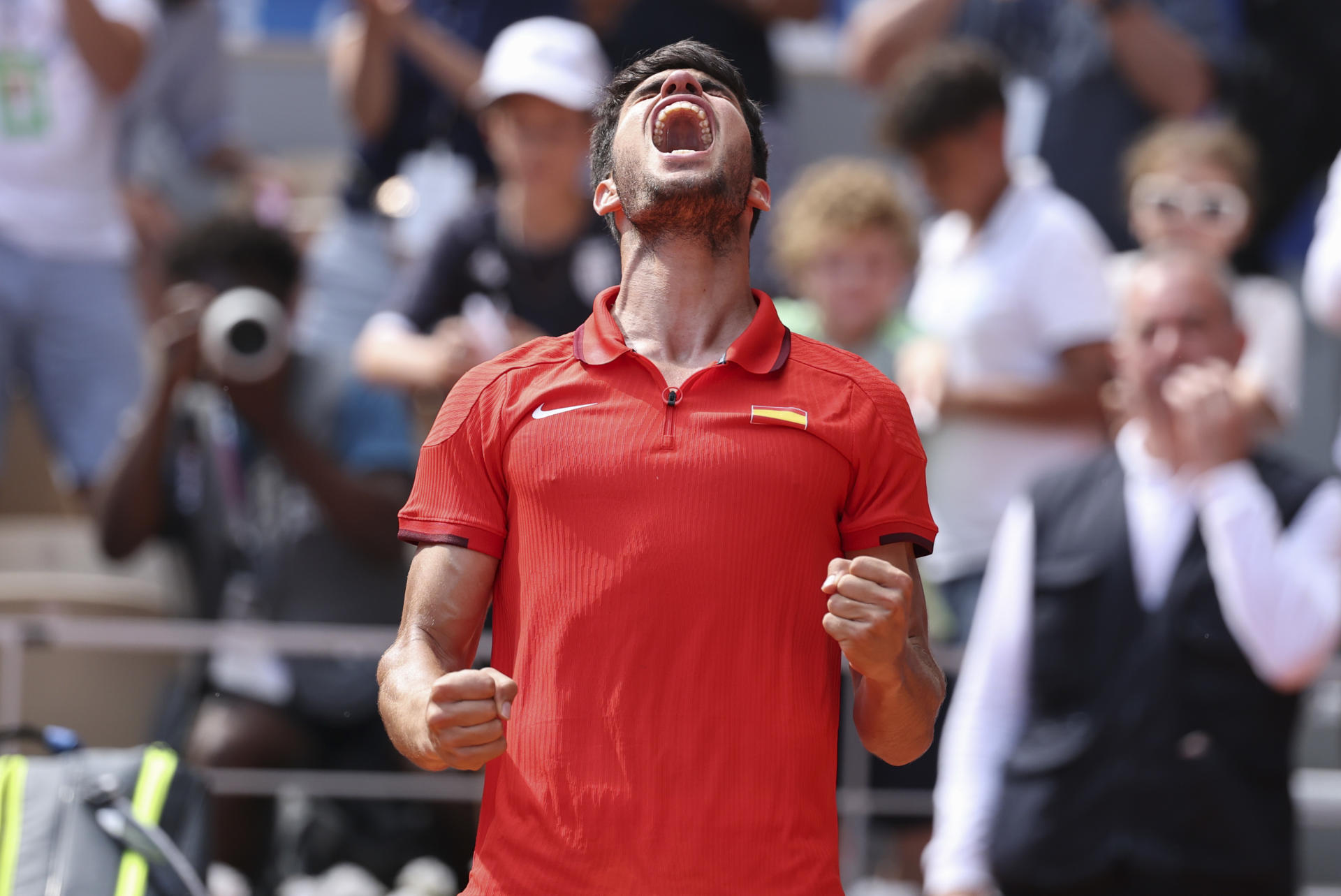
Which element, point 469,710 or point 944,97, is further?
point 944,97

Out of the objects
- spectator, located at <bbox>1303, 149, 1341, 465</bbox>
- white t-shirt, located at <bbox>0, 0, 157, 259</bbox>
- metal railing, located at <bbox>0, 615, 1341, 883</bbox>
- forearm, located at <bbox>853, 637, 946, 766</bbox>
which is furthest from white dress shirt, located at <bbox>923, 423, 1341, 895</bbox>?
white t-shirt, located at <bbox>0, 0, 157, 259</bbox>

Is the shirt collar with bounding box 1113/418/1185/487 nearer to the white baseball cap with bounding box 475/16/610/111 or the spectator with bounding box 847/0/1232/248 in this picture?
the spectator with bounding box 847/0/1232/248

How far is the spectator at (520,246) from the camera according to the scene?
418 centimetres

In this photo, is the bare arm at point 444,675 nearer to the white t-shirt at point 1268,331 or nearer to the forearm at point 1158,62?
the white t-shirt at point 1268,331

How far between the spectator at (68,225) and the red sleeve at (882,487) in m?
3.90

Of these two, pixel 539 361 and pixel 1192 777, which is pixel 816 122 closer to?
pixel 1192 777

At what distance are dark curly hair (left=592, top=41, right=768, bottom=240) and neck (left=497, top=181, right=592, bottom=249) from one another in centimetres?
213

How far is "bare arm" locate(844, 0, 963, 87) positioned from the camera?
5.50 m

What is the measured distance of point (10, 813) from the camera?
2984 millimetres

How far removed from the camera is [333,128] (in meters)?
7.95

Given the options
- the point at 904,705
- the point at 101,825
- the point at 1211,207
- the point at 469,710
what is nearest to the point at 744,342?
the point at 904,705

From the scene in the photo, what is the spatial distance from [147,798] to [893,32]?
3.67m

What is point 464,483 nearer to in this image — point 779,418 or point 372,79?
point 779,418

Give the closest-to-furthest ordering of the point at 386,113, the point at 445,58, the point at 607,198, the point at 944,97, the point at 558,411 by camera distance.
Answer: the point at 558,411 < the point at 607,198 < the point at 944,97 < the point at 445,58 < the point at 386,113
